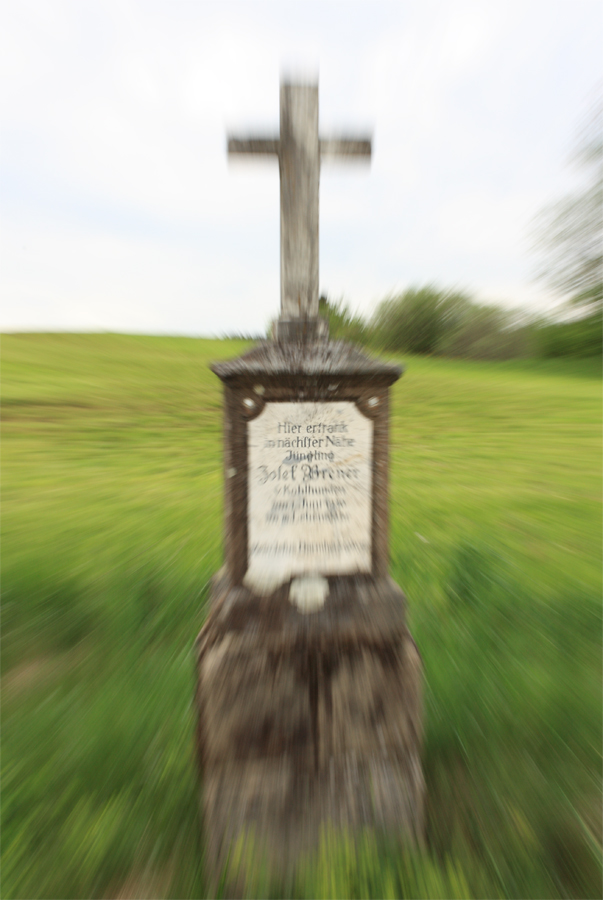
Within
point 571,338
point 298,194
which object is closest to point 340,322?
point 298,194

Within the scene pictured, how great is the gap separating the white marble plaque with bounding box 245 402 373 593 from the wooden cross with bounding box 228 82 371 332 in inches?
16.2

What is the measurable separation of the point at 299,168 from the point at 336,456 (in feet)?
3.55

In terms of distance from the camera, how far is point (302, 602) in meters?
1.62

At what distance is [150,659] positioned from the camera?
2.50 meters

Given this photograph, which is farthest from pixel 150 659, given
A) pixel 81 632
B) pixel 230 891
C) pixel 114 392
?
pixel 114 392

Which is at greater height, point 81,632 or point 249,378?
point 249,378

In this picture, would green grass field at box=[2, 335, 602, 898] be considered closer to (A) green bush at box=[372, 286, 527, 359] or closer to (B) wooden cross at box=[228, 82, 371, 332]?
(B) wooden cross at box=[228, 82, 371, 332]

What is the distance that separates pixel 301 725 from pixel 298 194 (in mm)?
1906

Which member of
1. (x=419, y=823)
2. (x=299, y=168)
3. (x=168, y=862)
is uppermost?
(x=299, y=168)

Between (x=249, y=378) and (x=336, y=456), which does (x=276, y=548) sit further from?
(x=249, y=378)

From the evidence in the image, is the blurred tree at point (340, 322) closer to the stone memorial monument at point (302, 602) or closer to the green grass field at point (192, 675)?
the stone memorial monument at point (302, 602)

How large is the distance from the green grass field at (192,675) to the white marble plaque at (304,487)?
3.05 ft

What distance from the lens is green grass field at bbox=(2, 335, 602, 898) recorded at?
1.53 meters

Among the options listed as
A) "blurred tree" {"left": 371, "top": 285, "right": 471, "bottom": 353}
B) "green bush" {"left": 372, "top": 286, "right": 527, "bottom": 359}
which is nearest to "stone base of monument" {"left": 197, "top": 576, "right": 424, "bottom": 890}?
"green bush" {"left": 372, "top": 286, "right": 527, "bottom": 359}
